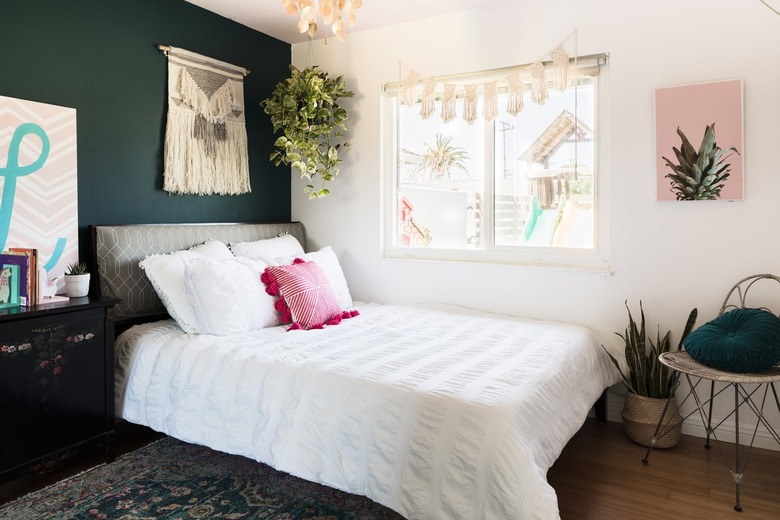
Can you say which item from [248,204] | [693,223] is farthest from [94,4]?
[693,223]

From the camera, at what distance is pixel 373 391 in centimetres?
203

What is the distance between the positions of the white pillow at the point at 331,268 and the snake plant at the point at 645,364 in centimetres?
154

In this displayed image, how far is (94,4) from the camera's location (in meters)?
2.94

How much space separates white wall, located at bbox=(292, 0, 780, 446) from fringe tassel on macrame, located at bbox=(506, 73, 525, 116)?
Answer: 13 cm

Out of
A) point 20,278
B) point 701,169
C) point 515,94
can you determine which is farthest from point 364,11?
point 20,278

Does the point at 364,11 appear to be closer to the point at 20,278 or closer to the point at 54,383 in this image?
the point at 20,278

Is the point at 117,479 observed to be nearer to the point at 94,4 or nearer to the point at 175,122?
the point at 175,122

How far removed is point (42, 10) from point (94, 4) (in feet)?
0.96

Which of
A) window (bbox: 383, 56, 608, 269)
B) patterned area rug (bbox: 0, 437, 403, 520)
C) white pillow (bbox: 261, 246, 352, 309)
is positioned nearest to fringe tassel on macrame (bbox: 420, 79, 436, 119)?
window (bbox: 383, 56, 608, 269)

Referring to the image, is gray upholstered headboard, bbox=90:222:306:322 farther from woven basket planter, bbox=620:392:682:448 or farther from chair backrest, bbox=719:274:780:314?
chair backrest, bbox=719:274:780:314

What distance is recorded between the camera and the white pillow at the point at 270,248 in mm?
3475

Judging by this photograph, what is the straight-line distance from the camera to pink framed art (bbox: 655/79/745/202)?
2.77m

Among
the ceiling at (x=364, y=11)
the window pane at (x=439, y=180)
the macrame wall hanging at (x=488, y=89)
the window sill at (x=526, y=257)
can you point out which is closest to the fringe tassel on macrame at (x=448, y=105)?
the macrame wall hanging at (x=488, y=89)

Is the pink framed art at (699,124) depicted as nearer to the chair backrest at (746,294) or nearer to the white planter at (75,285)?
the chair backrest at (746,294)
